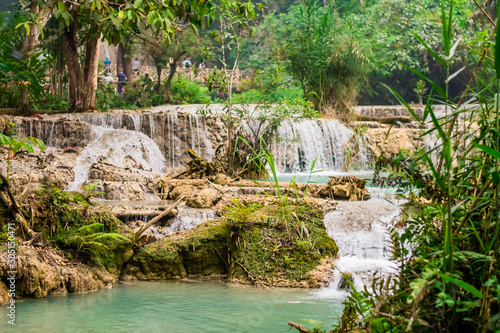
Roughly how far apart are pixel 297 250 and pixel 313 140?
9.32 metres

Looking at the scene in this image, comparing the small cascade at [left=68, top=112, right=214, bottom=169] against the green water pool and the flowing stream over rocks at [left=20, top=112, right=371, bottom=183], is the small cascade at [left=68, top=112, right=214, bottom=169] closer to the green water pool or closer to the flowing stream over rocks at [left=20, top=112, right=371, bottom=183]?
the flowing stream over rocks at [left=20, top=112, right=371, bottom=183]

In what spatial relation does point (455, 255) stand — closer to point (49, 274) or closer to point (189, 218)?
point (49, 274)

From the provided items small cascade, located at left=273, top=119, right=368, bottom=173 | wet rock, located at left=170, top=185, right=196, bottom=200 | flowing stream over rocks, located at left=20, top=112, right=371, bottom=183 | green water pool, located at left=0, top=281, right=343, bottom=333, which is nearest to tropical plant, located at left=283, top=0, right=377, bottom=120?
flowing stream over rocks, located at left=20, top=112, right=371, bottom=183

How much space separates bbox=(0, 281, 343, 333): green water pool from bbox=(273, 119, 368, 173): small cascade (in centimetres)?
899

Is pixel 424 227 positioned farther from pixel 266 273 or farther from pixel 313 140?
pixel 313 140

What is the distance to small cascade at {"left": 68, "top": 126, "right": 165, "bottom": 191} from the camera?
11.6 meters

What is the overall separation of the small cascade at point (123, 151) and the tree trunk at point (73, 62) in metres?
1.81

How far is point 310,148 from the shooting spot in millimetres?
14266

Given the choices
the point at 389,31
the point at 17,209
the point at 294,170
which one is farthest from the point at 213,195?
the point at 389,31

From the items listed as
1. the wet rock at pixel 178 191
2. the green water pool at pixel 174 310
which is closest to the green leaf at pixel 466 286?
the green water pool at pixel 174 310

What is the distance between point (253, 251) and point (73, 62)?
10.6m

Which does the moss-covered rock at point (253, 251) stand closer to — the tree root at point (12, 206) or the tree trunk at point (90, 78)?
the tree root at point (12, 206)

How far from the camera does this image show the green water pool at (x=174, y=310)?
4035 millimetres

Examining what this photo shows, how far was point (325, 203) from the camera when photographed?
21.8 ft
